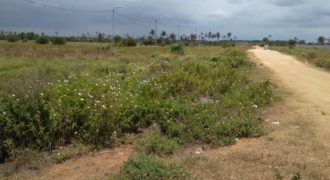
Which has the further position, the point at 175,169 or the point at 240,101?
the point at 240,101

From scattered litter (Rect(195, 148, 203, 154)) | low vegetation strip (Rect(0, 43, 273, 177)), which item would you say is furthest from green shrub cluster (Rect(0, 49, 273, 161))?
scattered litter (Rect(195, 148, 203, 154))

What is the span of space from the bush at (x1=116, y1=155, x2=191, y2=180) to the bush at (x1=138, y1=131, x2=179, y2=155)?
2.96 ft

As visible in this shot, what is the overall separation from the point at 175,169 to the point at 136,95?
12.3 ft

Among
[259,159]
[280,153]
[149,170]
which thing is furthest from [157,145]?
[280,153]

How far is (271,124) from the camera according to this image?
8992 millimetres

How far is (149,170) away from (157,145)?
1387 millimetres

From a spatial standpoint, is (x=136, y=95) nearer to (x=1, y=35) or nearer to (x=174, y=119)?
(x=174, y=119)

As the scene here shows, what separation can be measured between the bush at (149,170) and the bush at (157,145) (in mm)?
901

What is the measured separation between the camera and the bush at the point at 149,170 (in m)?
5.47

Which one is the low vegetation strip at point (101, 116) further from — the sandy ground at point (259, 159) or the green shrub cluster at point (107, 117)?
the sandy ground at point (259, 159)

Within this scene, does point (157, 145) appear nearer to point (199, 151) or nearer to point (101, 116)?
point (199, 151)

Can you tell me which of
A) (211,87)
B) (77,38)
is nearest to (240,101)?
(211,87)

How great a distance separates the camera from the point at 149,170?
5.55 m

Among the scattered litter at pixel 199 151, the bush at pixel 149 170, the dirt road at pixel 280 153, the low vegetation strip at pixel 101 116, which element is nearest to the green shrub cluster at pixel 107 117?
the low vegetation strip at pixel 101 116
